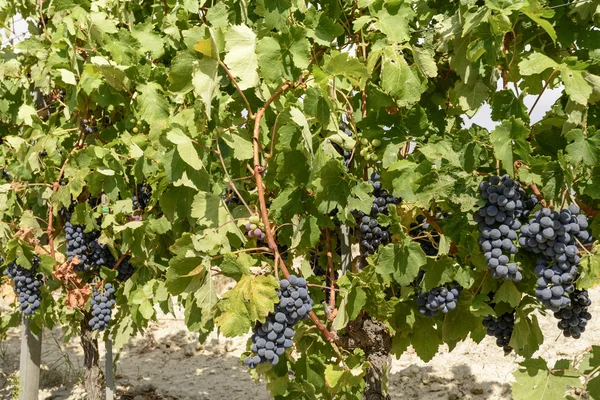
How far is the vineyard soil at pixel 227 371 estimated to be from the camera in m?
5.39

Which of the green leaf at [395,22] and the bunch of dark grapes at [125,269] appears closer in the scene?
the green leaf at [395,22]

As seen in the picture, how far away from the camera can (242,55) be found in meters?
2.11

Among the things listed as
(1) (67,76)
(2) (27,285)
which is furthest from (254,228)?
(2) (27,285)

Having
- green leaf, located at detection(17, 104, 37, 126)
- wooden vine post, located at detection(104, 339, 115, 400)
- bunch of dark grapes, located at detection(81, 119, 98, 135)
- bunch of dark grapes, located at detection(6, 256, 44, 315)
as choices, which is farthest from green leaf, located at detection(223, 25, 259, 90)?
wooden vine post, located at detection(104, 339, 115, 400)

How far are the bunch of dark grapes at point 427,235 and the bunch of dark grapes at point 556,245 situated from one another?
1.43 feet

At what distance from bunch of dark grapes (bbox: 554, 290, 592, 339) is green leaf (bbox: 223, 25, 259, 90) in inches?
52.7

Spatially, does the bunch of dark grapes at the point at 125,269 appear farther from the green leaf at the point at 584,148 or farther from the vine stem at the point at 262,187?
the green leaf at the point at 584,148

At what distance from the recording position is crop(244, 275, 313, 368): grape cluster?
208cm

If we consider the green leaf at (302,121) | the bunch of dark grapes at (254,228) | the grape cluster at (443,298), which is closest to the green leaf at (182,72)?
the green leaf at (302,121)

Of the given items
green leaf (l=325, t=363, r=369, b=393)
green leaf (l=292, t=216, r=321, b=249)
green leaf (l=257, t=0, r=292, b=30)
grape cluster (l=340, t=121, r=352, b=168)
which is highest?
green leaf (l=257, t=0, r=292, b=30)

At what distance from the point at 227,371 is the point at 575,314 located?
4756 mm

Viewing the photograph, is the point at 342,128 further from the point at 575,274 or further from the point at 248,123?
the point at 575,274

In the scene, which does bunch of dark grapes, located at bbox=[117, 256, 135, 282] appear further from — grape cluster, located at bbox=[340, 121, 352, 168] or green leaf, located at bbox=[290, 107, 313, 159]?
green leaf, located at bbox=[290, 107, 313, 159]

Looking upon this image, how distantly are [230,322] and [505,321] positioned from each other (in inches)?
44.7
